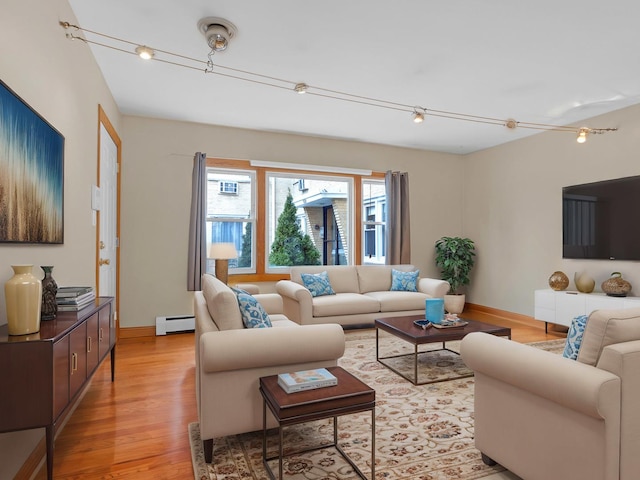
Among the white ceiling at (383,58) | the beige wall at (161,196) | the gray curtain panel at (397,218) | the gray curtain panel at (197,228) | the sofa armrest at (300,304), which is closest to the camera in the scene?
the white ceiling at (383,58)

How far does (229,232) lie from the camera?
527 cm

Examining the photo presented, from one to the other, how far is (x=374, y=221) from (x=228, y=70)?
3.47m

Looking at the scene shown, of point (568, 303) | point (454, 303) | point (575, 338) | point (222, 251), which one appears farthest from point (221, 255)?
point (568, 303)

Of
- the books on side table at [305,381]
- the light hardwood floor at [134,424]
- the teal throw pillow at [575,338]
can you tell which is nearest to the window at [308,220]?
the light hardwood floor at [134,424]

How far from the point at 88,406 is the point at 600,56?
4837mm

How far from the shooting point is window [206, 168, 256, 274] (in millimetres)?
5160

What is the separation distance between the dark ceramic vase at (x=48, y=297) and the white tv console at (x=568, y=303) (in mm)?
4864

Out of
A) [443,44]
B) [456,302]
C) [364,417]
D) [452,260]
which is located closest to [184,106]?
[443,44]

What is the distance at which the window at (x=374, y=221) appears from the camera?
20.1 feet

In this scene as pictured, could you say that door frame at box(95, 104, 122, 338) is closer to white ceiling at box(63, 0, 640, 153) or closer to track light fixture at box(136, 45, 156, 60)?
white ceiling at box(63, 0, 640, 153)

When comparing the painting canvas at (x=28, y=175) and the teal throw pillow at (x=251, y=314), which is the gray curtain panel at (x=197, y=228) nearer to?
the painting canvas at (x=28, y=175)

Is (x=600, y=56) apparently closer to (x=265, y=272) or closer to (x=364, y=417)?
(x=364, y=417)

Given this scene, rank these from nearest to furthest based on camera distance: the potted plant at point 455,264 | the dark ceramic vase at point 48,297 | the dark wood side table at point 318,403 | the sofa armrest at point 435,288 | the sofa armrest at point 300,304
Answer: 1. the dark wood side table at point 318,403
2. the dark ceramic vase at point 48,297
3. the sofa armrest at point 300,304
4. the sofa armrest at point 435,288
5. the potted plant at point 455,264

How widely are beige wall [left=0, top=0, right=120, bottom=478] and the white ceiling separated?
0.37 metres
